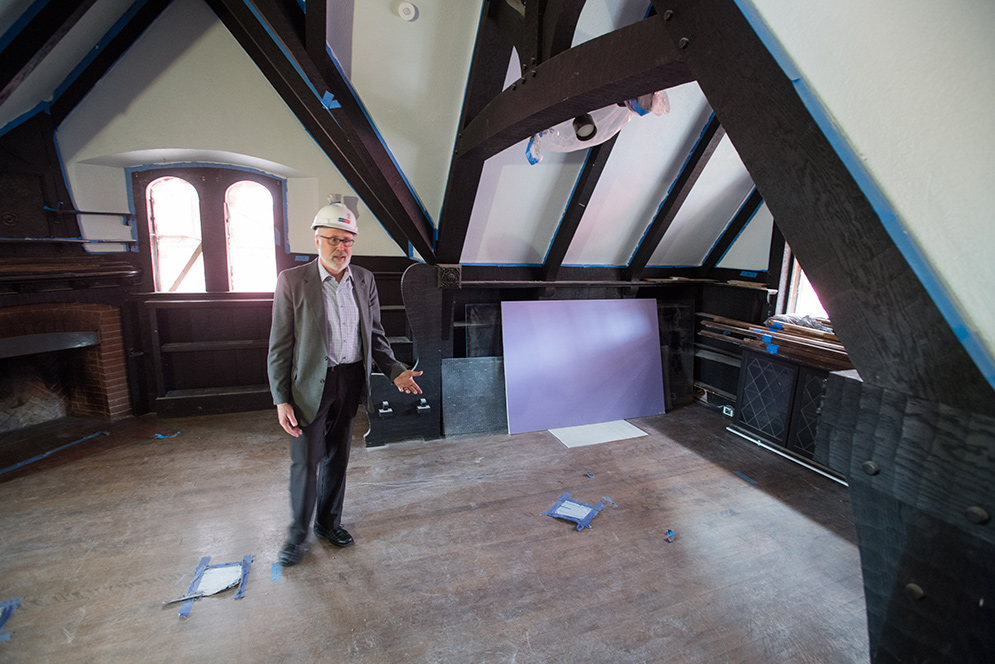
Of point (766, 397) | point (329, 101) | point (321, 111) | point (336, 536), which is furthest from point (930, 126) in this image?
point (766, 397)

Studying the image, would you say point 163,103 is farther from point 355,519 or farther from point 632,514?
point 632,514

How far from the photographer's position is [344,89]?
2807 millimetres

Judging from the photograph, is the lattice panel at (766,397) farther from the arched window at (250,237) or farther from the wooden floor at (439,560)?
the arched window at (250,237)

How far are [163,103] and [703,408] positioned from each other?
18.4 ft

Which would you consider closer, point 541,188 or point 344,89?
point 344,89

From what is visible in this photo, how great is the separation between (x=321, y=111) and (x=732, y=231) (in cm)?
388

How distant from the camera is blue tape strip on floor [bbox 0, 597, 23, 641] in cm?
185

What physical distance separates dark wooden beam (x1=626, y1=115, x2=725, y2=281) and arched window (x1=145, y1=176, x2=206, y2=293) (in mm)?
4197

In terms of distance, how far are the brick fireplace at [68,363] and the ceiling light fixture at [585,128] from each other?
4128 millimetres

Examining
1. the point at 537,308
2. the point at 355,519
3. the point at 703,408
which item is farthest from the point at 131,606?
the point at 703,408

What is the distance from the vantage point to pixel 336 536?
8.14 ft

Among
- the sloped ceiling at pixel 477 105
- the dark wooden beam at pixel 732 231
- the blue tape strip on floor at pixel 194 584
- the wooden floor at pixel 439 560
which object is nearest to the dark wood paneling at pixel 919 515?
the sloped ceiling at pixel 477 105

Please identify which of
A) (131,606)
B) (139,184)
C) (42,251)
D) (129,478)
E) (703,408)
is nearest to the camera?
(131,606)

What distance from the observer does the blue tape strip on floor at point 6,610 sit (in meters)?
1.85
